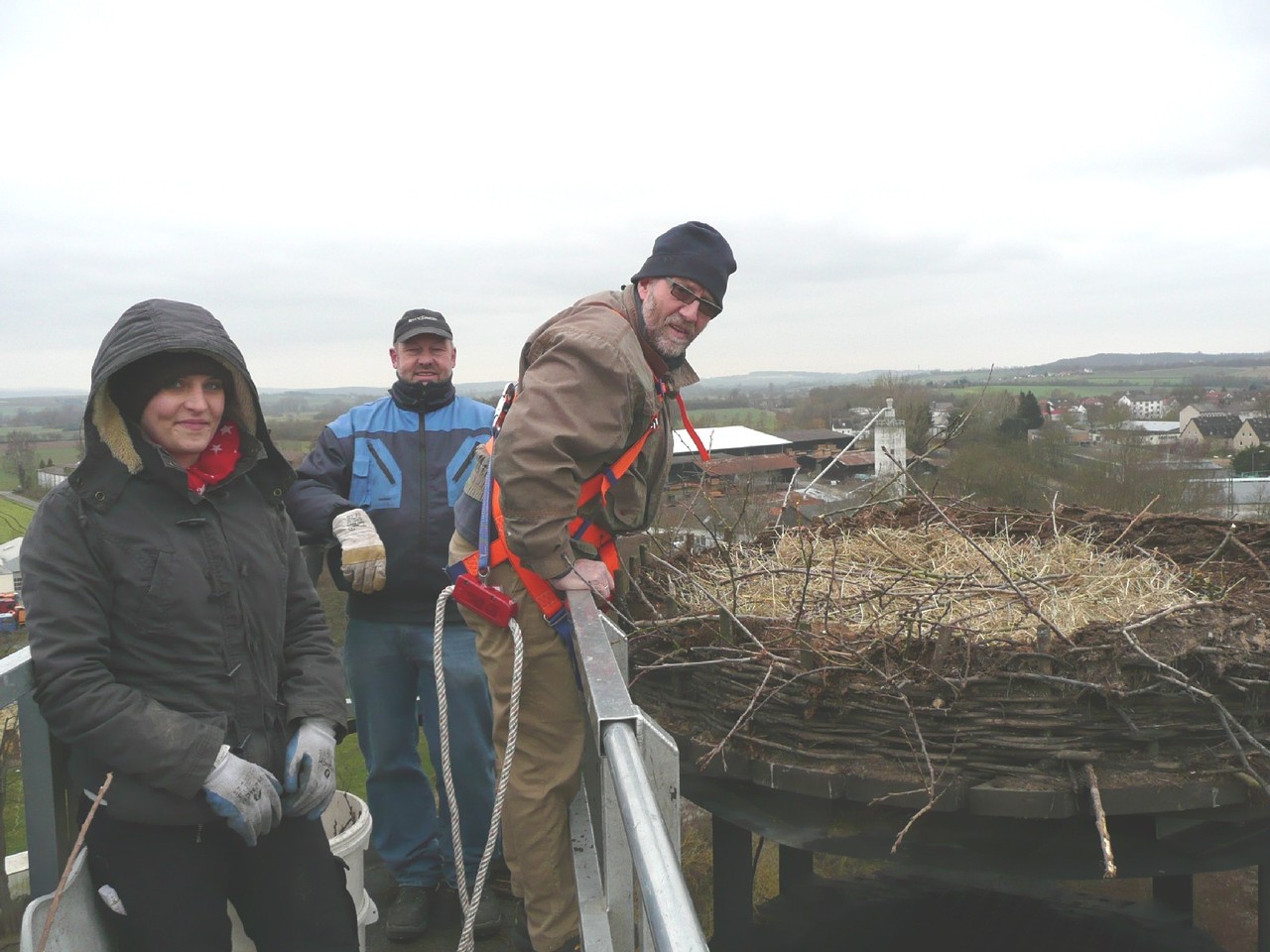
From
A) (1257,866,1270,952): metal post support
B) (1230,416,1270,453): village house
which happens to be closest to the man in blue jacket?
(1257,866,1270,952): metal post support

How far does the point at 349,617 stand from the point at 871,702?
206 cm

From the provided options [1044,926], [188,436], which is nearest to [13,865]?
[188,436]

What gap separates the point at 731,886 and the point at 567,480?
69.5 inches

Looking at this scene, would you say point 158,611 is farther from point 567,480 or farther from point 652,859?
point 652,859

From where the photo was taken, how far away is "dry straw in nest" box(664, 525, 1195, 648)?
2.83 metres

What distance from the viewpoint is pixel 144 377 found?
227 cm

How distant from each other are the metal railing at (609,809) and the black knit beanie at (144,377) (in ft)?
1.94

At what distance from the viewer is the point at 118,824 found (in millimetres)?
2029

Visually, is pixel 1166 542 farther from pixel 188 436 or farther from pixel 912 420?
pixel 912 420

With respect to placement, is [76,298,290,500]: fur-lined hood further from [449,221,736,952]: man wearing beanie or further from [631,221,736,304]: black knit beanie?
[631,221,736,304]: black knit beanie

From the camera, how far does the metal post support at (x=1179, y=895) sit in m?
4.49

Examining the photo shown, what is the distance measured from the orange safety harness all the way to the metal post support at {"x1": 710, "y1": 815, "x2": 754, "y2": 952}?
3.62ft

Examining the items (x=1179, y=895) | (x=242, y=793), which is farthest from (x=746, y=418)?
(x=242, y=793)

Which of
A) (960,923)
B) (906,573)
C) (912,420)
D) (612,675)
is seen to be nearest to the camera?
(612,675)
